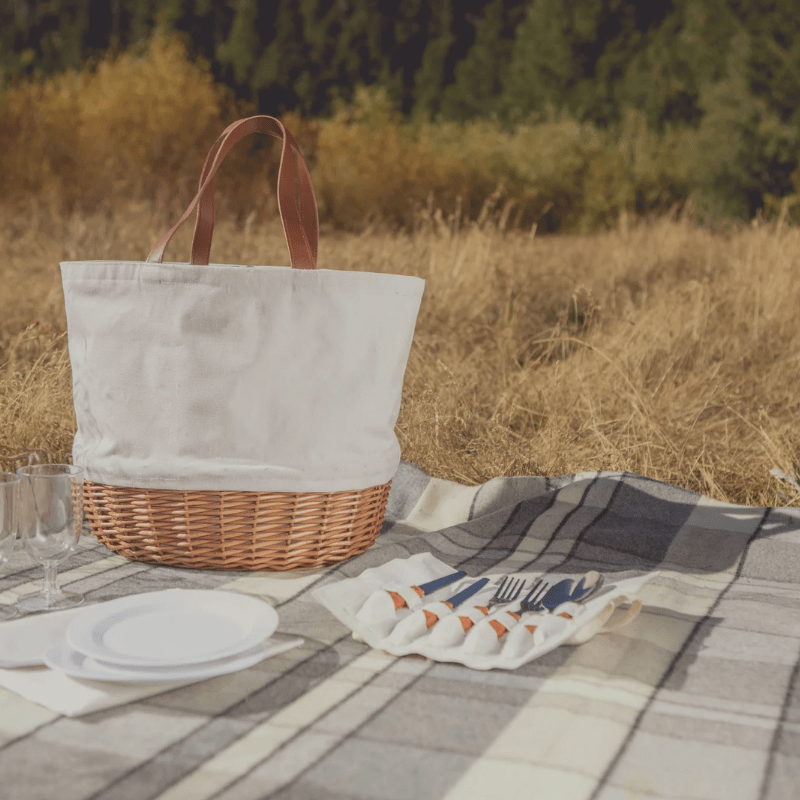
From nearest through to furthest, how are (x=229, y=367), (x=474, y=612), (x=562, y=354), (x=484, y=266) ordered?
(x=474, y=612) < (x=229, y=367) < (x=562, y=354) < (x=484, y=266)

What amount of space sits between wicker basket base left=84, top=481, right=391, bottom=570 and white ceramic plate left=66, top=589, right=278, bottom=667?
0.30m

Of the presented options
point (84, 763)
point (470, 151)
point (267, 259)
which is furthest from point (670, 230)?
point (84, 763)

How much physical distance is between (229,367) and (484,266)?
7.92 ft

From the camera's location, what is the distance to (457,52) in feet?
27.9

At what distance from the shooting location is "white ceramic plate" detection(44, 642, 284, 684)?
803 millimetres

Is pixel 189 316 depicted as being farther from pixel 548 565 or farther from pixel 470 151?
pixel 470 151

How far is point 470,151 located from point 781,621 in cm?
716

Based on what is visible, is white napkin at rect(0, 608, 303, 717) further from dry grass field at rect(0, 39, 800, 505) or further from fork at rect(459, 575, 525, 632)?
dry grass field at rect(0, 39, 800, 505)

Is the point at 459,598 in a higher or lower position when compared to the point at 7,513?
lower

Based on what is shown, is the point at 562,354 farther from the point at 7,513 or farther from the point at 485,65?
the point at 485,65

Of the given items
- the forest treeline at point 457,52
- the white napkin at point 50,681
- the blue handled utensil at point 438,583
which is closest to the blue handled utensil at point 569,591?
the blue handled utensil at point 438,583

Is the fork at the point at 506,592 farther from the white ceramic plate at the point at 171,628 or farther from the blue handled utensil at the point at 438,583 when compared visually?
the white ceramic plate at the point at 171,628

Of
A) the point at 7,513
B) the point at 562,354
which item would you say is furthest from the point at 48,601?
the point at 562,354

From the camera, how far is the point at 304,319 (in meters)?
1.23
